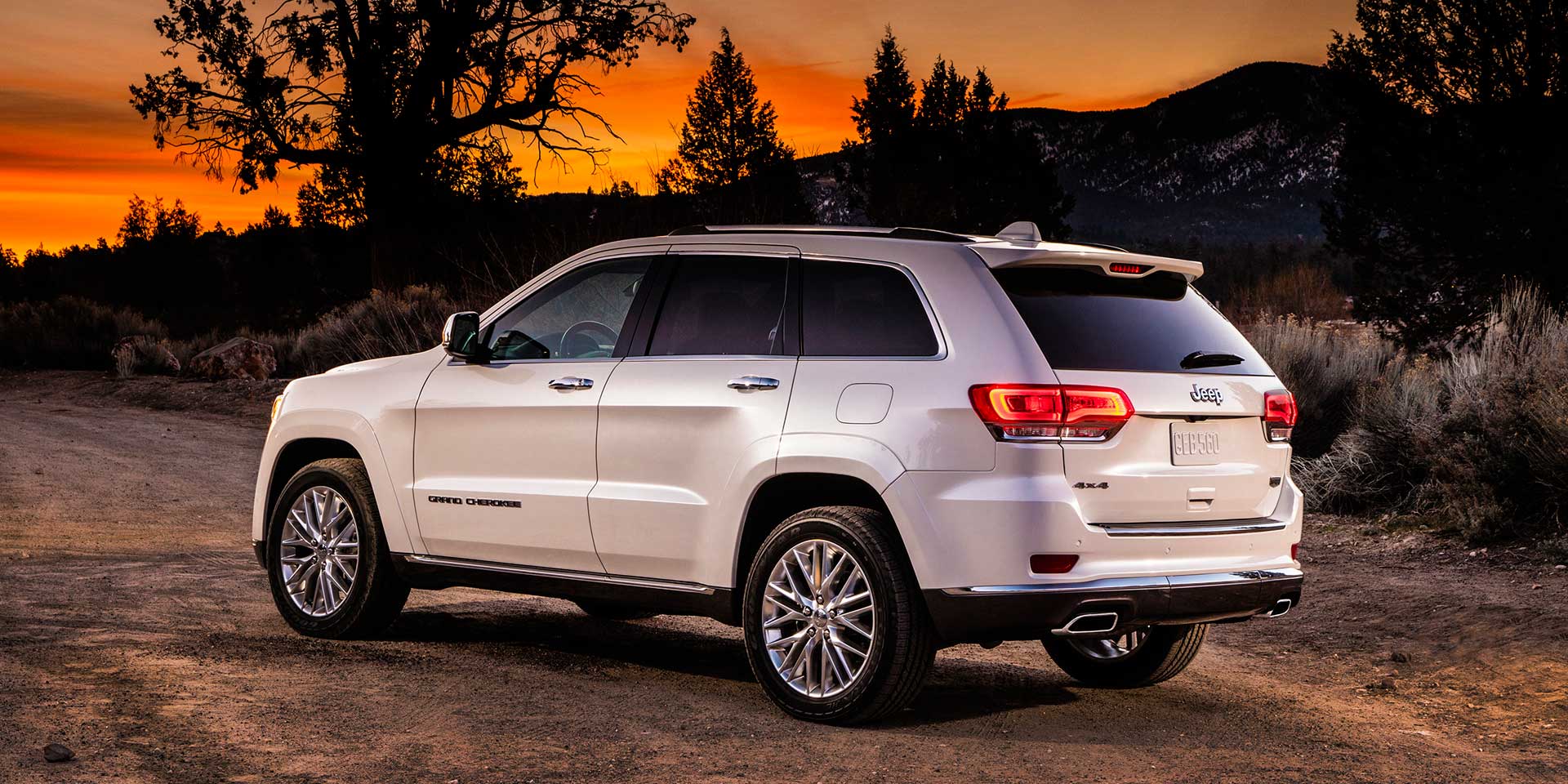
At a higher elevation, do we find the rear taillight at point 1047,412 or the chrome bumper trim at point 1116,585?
the rear taillight at point 1047,412

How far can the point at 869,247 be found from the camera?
20.1ft

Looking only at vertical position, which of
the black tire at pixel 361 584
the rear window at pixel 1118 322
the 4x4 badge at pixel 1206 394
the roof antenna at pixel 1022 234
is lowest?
the black tire at pixel 361 584

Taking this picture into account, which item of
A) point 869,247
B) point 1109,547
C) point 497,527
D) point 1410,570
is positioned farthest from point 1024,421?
point 1410,570

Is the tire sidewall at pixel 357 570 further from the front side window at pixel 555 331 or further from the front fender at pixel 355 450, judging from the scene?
the front side window at pixel 555 331

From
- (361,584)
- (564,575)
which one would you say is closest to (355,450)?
(361,584)

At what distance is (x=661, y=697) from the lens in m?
6.43

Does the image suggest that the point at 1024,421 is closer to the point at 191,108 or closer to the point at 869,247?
the point at 869,247

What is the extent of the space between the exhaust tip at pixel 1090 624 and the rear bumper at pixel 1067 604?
0.06ft

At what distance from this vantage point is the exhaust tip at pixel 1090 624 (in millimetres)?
5438

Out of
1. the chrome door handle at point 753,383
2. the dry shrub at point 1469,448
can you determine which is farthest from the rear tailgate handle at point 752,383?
the dry shrub at point 1469,448

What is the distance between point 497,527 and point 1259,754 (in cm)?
328

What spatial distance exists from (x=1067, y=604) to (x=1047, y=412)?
0.66m

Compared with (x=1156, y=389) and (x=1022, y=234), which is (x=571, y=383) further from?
(x=1156, y=389)

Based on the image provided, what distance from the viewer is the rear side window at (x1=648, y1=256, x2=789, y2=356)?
6289mm
